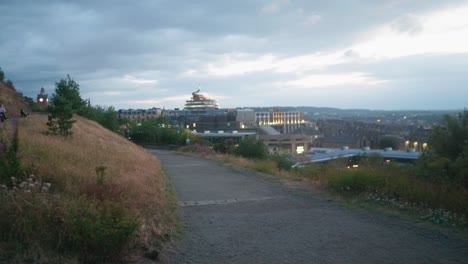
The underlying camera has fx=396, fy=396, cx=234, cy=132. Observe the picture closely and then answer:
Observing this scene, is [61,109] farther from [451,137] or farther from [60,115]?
[451,137]

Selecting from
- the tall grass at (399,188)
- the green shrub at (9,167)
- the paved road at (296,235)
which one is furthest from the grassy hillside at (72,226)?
the tall grass at (399,188)

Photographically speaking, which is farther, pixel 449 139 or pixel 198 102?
pixel 198 102

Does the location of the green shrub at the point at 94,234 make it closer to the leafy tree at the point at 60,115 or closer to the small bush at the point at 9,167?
the small bush at the point at 9,167

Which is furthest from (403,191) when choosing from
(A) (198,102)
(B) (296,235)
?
(A) (198,102)

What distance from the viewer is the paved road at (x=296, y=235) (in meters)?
6.23

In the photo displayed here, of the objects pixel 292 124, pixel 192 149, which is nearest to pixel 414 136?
pixel 192 149

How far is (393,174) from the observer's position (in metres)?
11.4

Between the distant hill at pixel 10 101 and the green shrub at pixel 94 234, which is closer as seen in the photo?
the green shrub at pixel 94 234

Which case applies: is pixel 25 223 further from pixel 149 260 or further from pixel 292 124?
pixel 292 124

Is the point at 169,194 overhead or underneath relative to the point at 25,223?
underneath

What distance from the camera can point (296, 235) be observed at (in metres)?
7.42

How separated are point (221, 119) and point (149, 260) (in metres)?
74.5

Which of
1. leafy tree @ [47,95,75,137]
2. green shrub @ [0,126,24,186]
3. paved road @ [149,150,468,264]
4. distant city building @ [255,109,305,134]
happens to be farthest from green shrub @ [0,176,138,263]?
distant city building @ [255,109,305,134]

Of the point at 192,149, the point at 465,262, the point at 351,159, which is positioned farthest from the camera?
the point at 192,149
